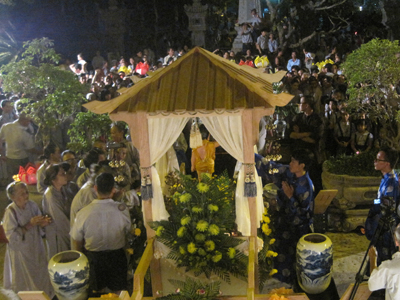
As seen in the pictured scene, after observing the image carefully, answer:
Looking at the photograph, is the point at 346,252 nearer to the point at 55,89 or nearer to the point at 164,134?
the point at 164,134

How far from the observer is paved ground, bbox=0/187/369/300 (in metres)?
5.71

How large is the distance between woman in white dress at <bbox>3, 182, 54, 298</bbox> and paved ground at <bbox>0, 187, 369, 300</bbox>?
111cm

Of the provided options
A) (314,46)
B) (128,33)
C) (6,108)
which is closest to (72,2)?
(128,33)

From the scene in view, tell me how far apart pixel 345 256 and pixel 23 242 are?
417 cm

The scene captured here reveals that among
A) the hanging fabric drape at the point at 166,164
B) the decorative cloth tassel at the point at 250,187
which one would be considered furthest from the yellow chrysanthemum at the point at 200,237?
the hanging fabric drape at the point at 166,164

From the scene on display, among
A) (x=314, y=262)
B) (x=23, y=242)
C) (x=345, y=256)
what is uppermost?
(x=23, y=242)

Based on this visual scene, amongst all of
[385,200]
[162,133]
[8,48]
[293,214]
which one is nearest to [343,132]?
[293,214]

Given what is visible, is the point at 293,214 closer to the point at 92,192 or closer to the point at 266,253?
the point at 266,253

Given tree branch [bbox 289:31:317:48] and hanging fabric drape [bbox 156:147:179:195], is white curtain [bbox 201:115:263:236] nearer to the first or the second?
hanging fabric drape [bbox 156:147:179:195]

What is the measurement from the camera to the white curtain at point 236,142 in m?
4.95

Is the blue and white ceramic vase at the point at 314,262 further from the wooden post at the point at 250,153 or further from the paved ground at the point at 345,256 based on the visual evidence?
the paved ground at the point at 345,256

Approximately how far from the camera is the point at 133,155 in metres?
7.54

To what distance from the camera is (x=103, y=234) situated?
4926 millimetres

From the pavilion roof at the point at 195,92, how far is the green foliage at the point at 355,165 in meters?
3.25
